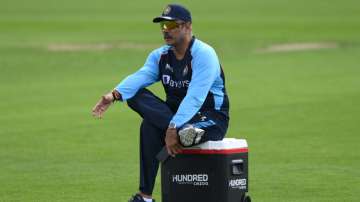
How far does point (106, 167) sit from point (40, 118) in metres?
5.86

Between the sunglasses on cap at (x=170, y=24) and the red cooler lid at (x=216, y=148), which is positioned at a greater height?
the sunglasses on cap at (x=170, y=24)

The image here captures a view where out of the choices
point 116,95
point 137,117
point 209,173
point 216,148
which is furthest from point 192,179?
point 137,117

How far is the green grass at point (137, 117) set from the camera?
467 inches

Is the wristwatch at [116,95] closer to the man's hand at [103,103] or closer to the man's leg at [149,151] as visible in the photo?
the man's hand at [103,103]

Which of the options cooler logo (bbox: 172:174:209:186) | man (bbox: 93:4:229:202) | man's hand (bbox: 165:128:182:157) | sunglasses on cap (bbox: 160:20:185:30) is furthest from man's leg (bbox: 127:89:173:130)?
sunglasses on cap (bbox: 160:20:185:30)

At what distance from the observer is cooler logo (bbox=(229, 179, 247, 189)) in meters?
9.16

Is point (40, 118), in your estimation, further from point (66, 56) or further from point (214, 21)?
point (214, 21)

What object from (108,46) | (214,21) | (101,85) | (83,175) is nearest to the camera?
(83,175)

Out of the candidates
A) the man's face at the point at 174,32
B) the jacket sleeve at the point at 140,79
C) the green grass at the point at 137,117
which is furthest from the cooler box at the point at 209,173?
the green grass at the point at 137,117

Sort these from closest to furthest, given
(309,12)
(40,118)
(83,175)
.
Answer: (83,175)
(40,118)
(309,12)

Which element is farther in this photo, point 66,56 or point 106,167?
point 66,56

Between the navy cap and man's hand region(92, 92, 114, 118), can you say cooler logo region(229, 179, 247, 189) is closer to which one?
man's hand region(92, 92, 114, 118)

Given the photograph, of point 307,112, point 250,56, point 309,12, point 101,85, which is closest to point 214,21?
point 309,12

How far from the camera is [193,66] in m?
9.16
